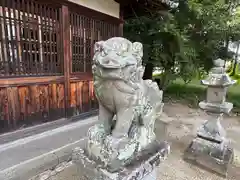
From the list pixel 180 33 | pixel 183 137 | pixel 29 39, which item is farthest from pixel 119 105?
pixel 180 33

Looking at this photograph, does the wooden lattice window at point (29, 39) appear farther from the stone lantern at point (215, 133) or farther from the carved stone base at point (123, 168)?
the stone lantern at point (215, 133)

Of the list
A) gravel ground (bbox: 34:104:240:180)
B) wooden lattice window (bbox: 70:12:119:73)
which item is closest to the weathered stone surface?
gravel ground (bbox: 34:104:240:180)

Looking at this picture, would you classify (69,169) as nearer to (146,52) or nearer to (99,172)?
(99,172)

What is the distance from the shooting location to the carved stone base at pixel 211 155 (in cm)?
246

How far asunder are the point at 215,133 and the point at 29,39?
3.11 meters

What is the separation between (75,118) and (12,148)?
1.20 meters

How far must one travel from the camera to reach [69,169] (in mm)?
1975

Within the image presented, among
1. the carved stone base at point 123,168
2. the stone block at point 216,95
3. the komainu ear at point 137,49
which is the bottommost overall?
the carved stone base at point 123,168

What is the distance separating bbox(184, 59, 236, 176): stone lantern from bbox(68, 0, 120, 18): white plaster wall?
2435 mm

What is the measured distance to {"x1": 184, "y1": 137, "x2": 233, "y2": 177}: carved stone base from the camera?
8.06 ft

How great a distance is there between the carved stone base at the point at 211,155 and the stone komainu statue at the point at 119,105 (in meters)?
1.78

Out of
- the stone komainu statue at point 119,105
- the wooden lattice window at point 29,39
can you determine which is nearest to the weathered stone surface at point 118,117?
the stone komainu statue at point 119,105

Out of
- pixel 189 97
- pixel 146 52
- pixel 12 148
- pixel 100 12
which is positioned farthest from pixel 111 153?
pixel 189 97

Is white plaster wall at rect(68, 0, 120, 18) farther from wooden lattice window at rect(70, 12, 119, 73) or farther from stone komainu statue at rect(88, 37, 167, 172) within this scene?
stone komainu statue at rect(88, 37, 167, 172)
